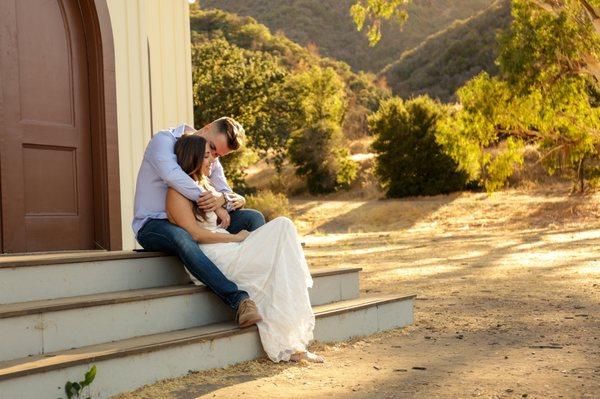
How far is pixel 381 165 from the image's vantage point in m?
24.7

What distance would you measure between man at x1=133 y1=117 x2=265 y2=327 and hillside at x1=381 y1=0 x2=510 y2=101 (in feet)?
115

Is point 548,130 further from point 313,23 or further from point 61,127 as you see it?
point 313,23

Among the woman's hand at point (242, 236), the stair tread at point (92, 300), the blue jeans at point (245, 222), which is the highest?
the blue jeans at point (245, 222)

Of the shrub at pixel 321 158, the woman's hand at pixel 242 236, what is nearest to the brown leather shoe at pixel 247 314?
the woman's hand at pixel 242 236

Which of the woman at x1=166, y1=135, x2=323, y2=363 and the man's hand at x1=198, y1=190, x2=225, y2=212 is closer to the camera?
the woman at x1=166, y1=135, x2=323, y2=363

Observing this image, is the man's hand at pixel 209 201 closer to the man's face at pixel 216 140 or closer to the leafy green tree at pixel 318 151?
the man's face at pixel 216 140

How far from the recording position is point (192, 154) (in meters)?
5.00

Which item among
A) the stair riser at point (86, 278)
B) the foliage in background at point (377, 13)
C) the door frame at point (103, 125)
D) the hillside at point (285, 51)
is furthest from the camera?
the hillside at point (285, 51)

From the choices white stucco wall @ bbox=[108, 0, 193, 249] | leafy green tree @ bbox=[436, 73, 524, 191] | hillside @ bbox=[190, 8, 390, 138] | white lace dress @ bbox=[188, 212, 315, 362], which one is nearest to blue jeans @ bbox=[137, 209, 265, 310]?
white lace dress @ bbox=[188, 212, 315, 362]

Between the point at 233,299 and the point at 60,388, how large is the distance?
127cm

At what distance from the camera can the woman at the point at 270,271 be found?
4.67m

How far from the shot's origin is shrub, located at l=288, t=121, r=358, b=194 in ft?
92.2

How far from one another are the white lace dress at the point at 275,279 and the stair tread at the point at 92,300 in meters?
0.24

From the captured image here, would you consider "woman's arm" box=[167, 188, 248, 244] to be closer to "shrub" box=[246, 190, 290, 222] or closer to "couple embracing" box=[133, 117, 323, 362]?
"couple embracing" box=[133, 117, 323, 362]
